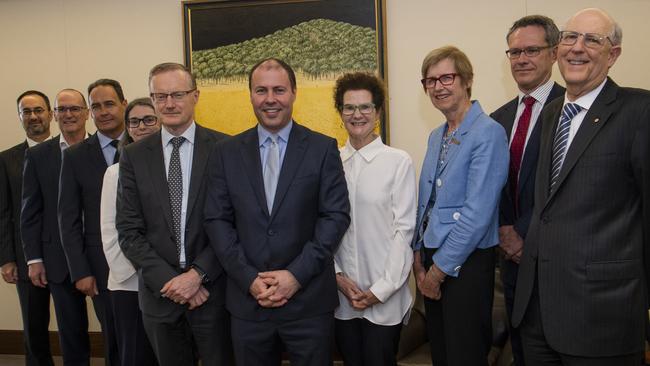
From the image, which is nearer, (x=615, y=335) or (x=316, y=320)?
(x=615, y=335)

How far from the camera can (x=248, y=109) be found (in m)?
4.33

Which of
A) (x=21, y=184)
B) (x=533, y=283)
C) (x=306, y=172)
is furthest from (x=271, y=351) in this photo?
(x=21, y=184)

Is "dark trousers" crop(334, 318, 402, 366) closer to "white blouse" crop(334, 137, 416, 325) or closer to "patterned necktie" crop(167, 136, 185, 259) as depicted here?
"white blouse" crop(334, 137, 416, 325)

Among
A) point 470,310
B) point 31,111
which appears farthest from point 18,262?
point 470,310

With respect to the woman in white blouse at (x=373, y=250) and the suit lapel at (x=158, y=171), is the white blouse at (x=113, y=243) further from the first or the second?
the woman in white blouse at (x=373, y=250)

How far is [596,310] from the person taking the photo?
6.49 ft

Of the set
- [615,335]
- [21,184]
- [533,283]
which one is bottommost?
[615,335]

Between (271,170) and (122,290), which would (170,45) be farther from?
(271,170)

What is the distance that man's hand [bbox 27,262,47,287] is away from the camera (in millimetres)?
3479

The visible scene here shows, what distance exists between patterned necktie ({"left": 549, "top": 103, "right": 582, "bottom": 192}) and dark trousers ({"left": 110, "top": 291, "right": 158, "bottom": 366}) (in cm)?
209

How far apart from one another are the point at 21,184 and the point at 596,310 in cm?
346

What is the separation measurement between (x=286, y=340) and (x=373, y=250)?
0.56 meters

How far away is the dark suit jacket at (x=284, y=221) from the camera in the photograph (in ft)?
7.69

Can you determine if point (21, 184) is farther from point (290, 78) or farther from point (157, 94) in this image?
point (290, 78)
